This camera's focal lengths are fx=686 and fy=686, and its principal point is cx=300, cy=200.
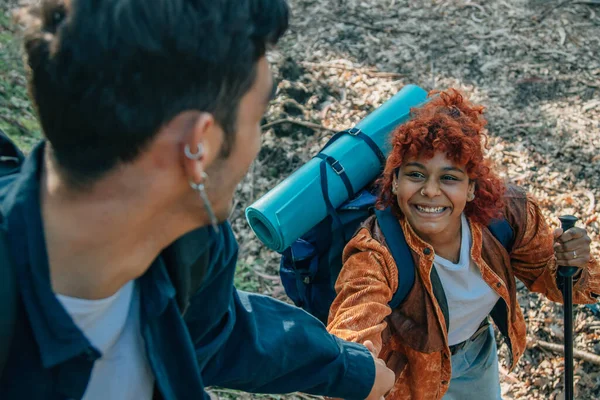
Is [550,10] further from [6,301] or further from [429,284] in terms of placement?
[6,301]

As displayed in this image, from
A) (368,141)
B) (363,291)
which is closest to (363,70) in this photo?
(368,141)

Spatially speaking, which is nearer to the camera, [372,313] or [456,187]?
[372,313]

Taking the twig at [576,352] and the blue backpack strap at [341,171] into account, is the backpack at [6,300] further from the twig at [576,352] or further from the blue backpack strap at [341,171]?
the twig at [576,352]

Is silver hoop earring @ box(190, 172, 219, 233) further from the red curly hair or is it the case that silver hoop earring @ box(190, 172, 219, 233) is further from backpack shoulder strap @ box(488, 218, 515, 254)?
backpack shoulder strap @ box(488, 218, 515, 254)

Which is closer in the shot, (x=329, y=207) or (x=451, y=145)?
(x=451, y=145)

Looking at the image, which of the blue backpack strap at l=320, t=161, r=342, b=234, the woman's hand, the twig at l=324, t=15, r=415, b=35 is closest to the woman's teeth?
the blue backpack strap at l=320, t=161, r=342, b=234

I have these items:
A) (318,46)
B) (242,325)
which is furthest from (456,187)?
(318,46)

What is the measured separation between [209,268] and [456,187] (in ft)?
4.92

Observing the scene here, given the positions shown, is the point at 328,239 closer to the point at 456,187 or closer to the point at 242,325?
the point at 456,187

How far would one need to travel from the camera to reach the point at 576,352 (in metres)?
4.30

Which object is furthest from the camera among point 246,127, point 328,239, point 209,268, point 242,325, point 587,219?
point 587,219

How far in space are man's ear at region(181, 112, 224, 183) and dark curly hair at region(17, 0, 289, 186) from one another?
32mm

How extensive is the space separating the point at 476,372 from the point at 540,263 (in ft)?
2.17

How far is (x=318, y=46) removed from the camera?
6.95m
